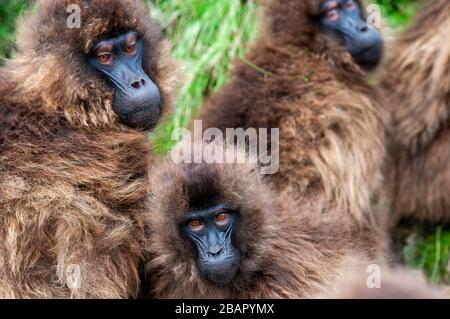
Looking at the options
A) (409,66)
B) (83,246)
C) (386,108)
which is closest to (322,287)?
(83,246)

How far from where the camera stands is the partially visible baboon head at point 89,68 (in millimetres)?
4453

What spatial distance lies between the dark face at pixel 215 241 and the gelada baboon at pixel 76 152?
0.98 feet

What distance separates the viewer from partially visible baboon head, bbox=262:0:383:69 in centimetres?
564

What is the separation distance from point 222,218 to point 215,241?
0.13 meters

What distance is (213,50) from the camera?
6.32 m

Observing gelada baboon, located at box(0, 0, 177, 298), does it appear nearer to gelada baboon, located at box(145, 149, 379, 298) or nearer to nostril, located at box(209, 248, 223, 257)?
gelada baboon, located at box(145, 149, 379, 298)

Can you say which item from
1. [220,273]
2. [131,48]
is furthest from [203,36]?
[220,273]

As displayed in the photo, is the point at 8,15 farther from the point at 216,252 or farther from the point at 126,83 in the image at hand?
the point at 216,252

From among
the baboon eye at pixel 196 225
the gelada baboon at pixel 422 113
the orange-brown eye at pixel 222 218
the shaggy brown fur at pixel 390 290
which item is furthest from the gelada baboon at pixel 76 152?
the gelada baboon at pixel 422 113

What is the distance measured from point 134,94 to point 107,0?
0.50m

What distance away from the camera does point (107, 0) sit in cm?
446

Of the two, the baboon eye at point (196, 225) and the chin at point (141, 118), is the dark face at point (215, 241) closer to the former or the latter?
the baboon eye at point (196, 225)

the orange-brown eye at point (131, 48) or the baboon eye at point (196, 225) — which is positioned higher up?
the orange-brown eye at point (131, 48)
